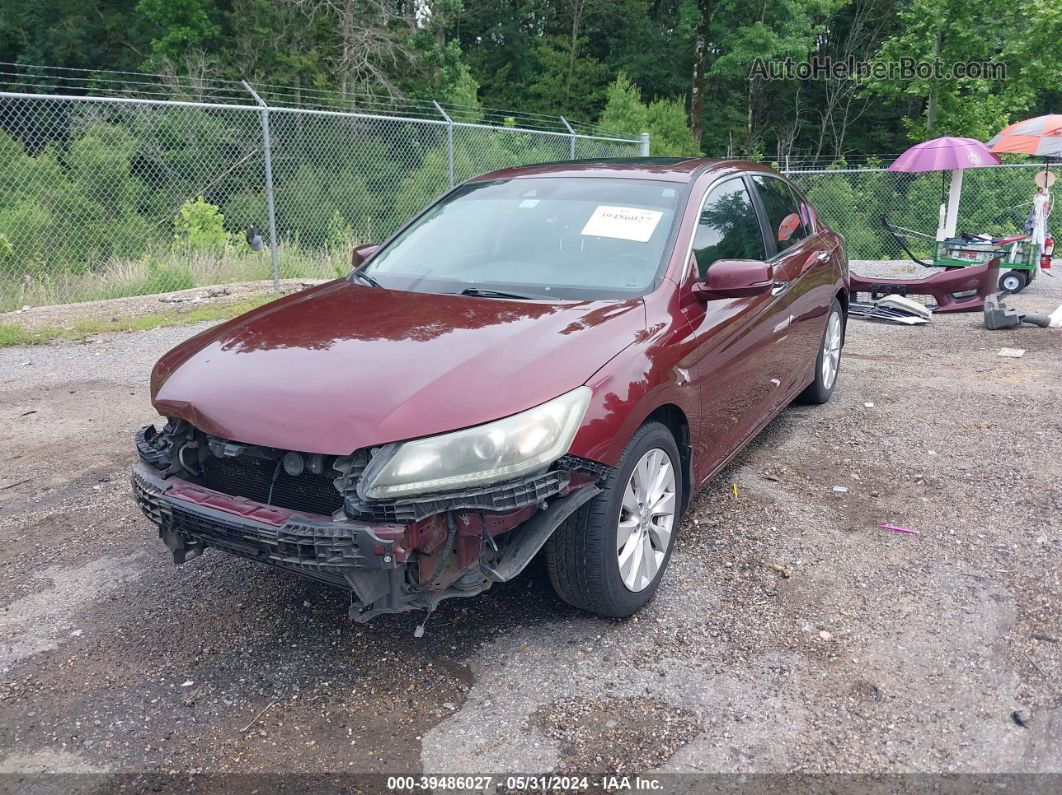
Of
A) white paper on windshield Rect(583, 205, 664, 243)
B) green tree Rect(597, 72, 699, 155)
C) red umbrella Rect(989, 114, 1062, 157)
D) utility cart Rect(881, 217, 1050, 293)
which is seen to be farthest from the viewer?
green tree Rect(597, 72, 699, 155)

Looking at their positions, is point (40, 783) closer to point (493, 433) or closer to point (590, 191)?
point (493, 433)

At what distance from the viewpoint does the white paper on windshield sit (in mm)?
3826

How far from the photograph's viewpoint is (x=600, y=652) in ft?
9.93

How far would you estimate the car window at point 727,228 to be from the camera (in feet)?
12.8

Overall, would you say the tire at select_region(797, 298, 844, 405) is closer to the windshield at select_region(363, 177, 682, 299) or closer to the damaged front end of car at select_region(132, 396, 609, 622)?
the windshield at select_region(363, 177, 682, 299)

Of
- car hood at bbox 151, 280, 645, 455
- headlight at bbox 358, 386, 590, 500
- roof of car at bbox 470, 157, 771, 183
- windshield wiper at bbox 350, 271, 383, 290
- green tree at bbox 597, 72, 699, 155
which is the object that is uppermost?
green tree at bbox 597, 72, 699, 155

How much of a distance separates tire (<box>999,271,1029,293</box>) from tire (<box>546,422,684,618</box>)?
10.4m

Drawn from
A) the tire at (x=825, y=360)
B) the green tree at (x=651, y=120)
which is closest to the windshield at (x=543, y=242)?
the tire at (x=825, y=360)

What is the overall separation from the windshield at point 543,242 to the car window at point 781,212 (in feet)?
3.43

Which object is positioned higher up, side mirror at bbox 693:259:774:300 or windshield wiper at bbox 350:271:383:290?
side mirror at bbox 693:259:774:300

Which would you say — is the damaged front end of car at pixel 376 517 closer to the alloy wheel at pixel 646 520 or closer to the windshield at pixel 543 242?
the alloy wheel at pixel 646 520

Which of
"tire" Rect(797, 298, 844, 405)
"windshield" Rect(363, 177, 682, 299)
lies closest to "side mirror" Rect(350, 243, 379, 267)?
"windshield" Rect(363, 177, 682, 299)

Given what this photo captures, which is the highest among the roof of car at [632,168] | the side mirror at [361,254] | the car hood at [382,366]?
the roof of car at [632,168]

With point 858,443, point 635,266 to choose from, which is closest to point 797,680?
point 635,266
